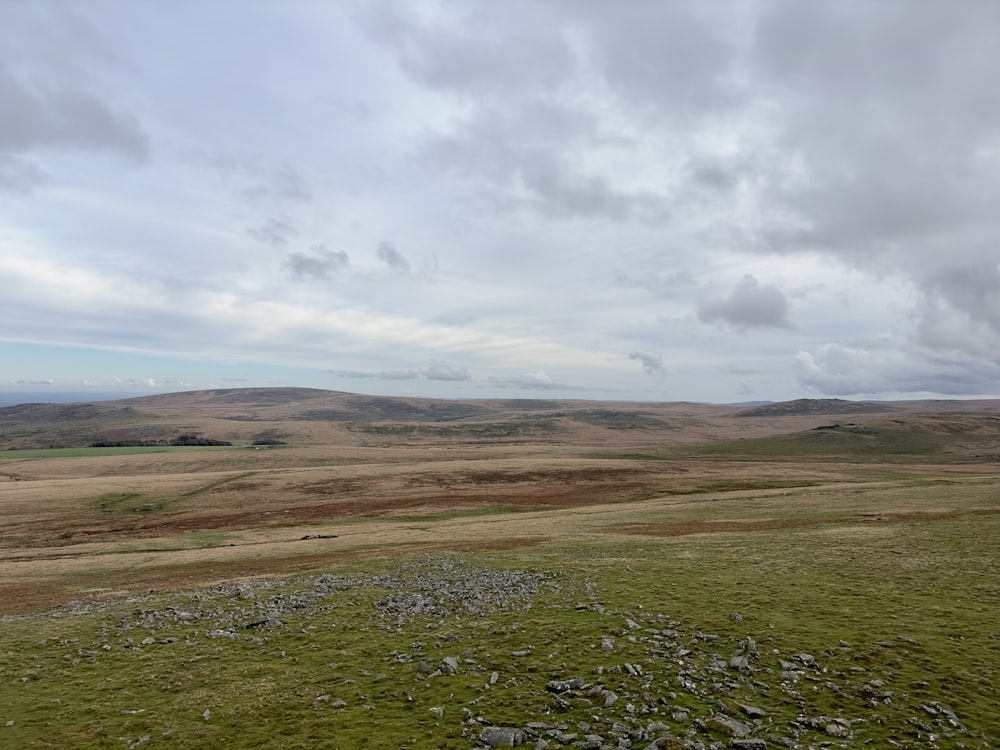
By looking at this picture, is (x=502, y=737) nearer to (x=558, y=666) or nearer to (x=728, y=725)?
(x=558, y=666)

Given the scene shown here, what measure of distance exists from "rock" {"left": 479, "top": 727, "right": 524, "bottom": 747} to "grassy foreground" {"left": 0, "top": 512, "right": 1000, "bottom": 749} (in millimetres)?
290

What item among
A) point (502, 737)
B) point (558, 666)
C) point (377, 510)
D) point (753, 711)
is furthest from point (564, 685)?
point (377, 510)

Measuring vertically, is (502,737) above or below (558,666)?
above

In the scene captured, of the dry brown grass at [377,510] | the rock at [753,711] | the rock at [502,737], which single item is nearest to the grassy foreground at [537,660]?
the rock at [753,711]

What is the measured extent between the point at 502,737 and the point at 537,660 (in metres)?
4.86

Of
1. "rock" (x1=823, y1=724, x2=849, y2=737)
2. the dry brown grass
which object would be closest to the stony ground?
"rock" (x1=823, y1=724, x2=849, y2=737)

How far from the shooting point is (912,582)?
2598 cm

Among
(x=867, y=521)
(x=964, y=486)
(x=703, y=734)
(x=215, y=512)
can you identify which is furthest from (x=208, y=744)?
(x=964, y=486)

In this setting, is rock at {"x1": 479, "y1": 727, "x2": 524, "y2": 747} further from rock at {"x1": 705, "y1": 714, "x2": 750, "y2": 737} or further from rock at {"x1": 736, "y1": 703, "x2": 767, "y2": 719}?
rock at {"x1": 736, "y1": 703, "x2": 767, "y2": 719}

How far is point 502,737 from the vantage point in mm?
12914

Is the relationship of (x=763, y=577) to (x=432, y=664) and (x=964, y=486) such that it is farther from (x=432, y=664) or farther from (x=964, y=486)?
(x=964, y=486)

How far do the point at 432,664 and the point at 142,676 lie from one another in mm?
9996

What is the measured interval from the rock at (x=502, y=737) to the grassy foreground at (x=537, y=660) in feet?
0.95

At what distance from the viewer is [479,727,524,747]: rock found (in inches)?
503
